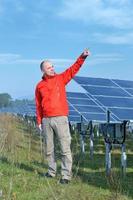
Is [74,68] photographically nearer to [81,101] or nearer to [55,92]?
[55,92]

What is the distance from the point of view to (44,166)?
408 inches

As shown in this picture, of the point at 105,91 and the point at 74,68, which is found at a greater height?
the point at 74,68

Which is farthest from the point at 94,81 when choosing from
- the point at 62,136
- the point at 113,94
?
the point at 62,136

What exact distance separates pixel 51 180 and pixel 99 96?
159 inches

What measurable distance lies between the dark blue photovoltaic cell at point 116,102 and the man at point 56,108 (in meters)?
2.76

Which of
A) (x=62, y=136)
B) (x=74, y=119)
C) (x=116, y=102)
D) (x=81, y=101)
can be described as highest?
(x=116, y=102)

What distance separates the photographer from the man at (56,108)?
8.43 meters

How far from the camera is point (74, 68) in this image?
331 inches

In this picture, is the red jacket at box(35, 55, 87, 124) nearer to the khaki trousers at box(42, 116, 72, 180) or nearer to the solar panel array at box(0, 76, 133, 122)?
the khaki trousers at box(42, 116, 72, 180)

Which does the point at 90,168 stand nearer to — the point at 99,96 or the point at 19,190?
the point at 99,96

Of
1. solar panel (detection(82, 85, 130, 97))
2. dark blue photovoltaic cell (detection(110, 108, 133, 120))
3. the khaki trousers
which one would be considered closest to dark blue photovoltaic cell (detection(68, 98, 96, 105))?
solar panel (detection(82, 85, 130, 97))

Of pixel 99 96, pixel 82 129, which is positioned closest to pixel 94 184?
pixel 99 96

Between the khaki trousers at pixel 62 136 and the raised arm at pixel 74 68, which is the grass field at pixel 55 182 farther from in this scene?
the raised arm at pixel 74 68

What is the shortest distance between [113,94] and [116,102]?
1014 mm
